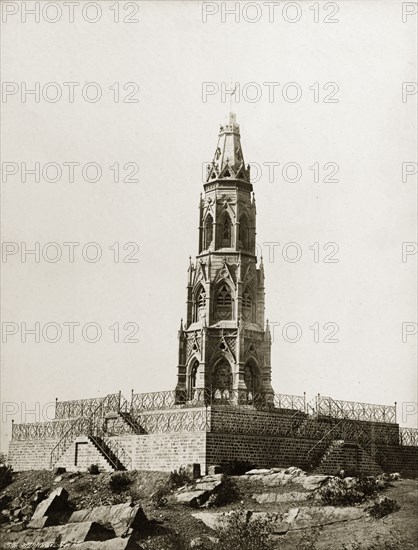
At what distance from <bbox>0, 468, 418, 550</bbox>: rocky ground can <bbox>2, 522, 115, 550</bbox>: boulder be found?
0.14ft

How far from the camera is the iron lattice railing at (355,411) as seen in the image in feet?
167

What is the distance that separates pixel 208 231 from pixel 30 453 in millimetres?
17341

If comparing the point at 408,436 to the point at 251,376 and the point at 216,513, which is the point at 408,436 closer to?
the point at 251,376

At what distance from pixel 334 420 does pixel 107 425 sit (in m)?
12.3

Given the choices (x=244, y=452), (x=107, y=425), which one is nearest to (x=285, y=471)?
(x=244, y=452)

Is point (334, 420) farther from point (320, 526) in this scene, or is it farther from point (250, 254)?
point (320, 526)

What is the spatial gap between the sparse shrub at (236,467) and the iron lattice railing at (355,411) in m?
9.46

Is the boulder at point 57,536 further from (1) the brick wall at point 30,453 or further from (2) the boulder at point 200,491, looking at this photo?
(1) the brick wall at point 30,453

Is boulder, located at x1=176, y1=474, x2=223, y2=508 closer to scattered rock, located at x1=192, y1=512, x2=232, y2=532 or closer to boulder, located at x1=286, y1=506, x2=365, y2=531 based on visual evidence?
scattered rock, located at x1=192, y1=512, x2=232, y2=532

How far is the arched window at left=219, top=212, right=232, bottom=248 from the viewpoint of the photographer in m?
57.0

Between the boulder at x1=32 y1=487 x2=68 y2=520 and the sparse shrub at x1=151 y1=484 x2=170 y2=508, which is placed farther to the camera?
the sparse shrub at x1=151 y1=484 x2=170 y2=508

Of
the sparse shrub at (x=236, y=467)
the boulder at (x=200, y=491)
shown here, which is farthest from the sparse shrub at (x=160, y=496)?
the sparse shrub at (x=236, y=467)

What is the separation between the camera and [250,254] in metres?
56.8

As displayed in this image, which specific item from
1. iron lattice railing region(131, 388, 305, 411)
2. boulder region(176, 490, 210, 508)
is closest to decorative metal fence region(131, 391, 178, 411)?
iron lattice railing region(131, 388, 305, 411)
